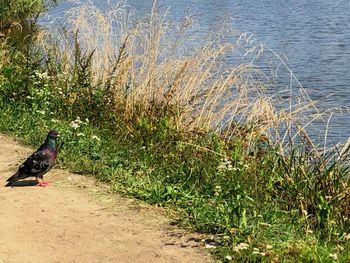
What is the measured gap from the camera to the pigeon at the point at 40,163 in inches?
229

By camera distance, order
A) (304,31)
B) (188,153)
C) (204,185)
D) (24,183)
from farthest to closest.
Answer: (304,31) < (188,153) < (24,183) < (204,185)

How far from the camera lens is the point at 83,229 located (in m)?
4.96

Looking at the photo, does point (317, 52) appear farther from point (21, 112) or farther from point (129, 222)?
point (129, 222)

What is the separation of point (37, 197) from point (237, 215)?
1874 millimetres

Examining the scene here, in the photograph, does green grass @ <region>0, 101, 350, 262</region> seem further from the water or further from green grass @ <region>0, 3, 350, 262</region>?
the water

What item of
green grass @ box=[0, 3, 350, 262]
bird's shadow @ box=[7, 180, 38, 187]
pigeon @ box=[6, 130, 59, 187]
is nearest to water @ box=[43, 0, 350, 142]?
green grass @ box=[0, 3, 350, 262]

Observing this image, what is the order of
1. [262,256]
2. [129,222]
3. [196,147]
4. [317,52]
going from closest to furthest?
1. [262,256]
2. [129,222]
3. [196,147]
4. [317,52]

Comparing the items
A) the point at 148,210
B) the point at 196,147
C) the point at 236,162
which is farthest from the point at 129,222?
the point at 196,147

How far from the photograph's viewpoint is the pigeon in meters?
5.82

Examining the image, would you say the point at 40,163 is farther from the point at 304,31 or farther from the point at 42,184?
the point at 304,31

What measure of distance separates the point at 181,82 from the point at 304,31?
1301 cm

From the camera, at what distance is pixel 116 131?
309 inches

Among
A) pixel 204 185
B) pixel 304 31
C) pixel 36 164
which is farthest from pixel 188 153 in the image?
pixel 304 31

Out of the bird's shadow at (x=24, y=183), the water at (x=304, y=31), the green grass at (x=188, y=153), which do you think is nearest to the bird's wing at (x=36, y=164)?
the bird's shadow at (x=24, y=183)
